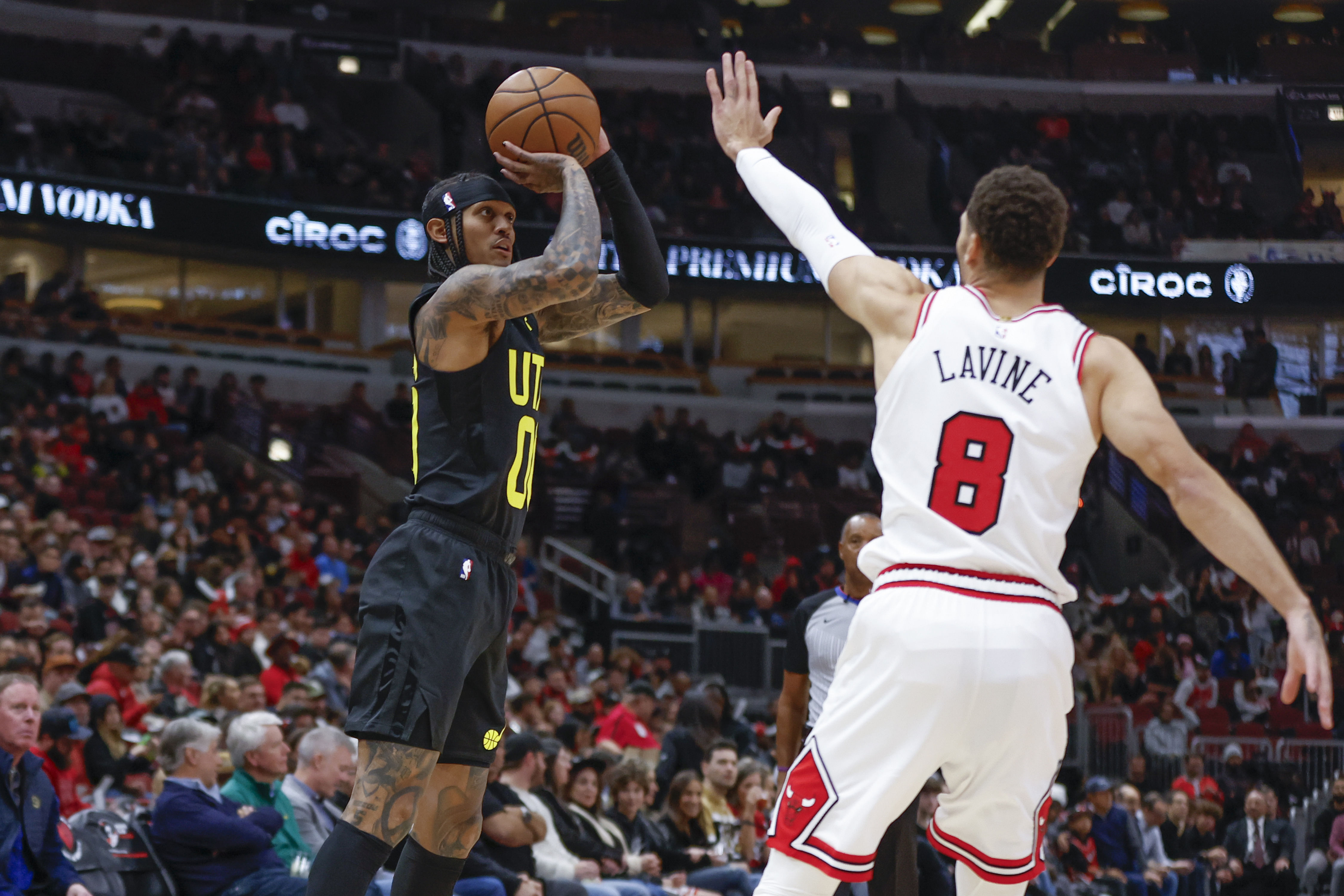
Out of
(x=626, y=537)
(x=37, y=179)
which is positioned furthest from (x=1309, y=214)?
(x=37, y=179)

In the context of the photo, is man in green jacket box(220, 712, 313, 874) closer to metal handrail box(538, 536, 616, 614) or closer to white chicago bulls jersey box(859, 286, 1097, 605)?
white chicago bulls jersey box(859, 286, 1097, 605)

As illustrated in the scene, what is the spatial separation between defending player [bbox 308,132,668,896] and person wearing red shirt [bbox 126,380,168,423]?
15393mm

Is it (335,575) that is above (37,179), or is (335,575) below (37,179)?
below

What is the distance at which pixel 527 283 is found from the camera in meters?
4.00

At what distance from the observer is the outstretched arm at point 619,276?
15.0 ft

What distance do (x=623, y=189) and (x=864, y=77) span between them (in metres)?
26.3

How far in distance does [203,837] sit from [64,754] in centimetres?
208

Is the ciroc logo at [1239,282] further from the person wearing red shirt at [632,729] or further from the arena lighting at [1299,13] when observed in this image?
the person wearing red shirt at [632,729]

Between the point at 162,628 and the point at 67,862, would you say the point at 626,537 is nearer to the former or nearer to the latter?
the point at 162,628

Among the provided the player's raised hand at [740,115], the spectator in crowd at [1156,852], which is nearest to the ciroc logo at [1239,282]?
the spectator in crowd at [1156,852]

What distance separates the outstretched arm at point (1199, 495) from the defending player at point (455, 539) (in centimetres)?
149

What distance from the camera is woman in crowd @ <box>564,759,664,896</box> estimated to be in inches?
348

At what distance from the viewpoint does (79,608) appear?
11.5 metres

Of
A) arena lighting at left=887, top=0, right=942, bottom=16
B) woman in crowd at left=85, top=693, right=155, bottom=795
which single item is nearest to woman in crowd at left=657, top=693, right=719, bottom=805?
woman in crowd at left=85, top=693, right=155, bottom=795
